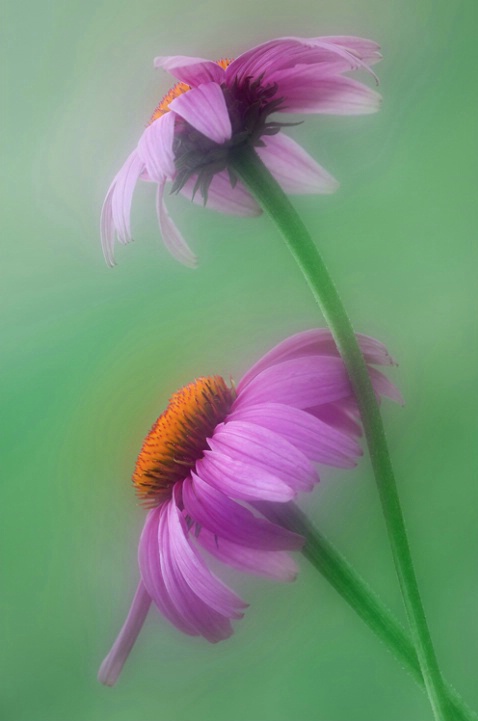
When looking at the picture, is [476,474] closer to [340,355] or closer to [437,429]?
[437,429]

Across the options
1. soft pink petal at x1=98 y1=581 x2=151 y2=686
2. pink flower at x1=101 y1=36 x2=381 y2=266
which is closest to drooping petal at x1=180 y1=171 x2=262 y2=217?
pink flower at x1=101 y1=36 x2=381 y2=266

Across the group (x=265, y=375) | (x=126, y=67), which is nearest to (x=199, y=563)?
(x=265, y=375)

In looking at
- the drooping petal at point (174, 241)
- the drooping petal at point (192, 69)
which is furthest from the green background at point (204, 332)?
the drooping petal at point (192, 69)

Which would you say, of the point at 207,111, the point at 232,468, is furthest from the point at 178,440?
the point at 207,111

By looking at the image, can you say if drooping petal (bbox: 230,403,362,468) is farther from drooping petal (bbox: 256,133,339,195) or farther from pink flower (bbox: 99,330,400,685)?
drooping petal (bbox: 256,133,339,195)

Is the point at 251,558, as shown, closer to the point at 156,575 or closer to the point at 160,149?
the point at 156,575

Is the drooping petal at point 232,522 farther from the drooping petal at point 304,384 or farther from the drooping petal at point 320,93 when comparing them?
the drooping petal at point 320,93
